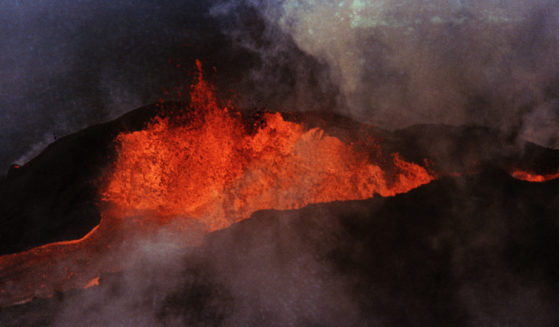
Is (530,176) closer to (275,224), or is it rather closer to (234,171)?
(275,224)

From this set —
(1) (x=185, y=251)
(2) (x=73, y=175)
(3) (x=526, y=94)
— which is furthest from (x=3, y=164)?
(3) (x=526, y=94)

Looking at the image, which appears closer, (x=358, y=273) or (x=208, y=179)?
(x=358, y=273)

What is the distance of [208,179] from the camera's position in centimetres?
267

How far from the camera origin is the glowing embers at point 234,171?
2557 millimetres

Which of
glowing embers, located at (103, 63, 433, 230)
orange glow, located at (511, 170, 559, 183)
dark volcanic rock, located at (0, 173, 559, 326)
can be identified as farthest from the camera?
orange glow, located at (511, 170, 559, 183)

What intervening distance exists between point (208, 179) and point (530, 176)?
2.47m

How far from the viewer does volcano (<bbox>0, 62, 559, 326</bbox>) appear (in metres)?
2.15

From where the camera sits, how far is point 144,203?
8.39ft

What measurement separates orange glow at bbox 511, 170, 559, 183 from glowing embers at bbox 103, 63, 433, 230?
2.28 feet

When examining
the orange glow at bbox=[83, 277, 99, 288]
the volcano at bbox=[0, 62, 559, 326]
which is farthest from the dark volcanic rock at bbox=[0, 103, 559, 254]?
the orange glow at bbox=[83, 277, 99, 288]

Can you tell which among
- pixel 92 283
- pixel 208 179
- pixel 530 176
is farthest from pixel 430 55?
pixel 92 283

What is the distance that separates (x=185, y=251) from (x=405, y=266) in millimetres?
1442

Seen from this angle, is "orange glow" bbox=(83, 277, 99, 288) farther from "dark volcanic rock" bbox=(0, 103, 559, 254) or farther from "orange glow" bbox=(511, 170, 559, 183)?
"orange glow" bbox=(511, 170, 559, 183)

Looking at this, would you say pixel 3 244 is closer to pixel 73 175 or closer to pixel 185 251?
pixel 73 175
